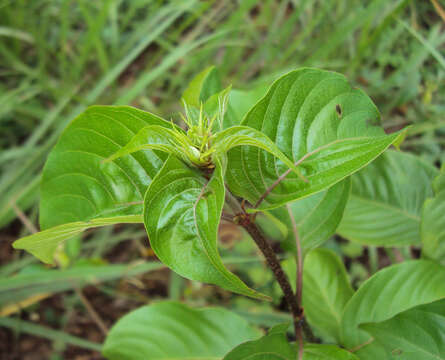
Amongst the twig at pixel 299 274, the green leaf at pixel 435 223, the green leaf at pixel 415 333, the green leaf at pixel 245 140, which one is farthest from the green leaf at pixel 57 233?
the green leaf at pixel 435 223

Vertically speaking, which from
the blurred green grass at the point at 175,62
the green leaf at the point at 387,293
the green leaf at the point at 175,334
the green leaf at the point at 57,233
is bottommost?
the green leaf at the point at 387,293

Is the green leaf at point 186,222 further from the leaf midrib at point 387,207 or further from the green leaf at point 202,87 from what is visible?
the leaf midrib at point 387,207

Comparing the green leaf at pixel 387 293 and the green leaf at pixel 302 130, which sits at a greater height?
the green leaf at pixel 302 130

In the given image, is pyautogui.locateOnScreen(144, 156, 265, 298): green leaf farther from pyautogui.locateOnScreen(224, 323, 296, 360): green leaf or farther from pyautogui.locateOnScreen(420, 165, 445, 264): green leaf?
pyautogui.locateOnScreen(420, 165, 445, 264): green leaf

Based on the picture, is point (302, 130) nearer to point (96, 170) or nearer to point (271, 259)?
point (271, 259)

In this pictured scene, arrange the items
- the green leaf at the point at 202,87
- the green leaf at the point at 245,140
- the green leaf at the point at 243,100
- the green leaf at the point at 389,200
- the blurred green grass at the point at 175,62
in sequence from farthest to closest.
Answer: the blurred green grass at the point at 175,62, the green leaf at the point at 389,200, the green leaf at the point at 243,100, the green leaf at the point at 202,87, the green leaf at the point at 245,140

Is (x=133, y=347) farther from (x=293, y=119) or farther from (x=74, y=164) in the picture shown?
(x=293, y=119)
